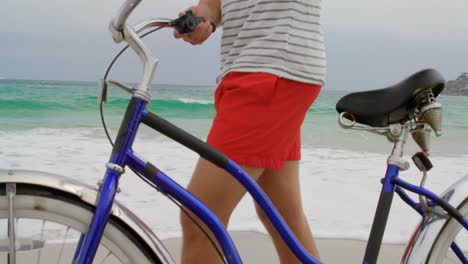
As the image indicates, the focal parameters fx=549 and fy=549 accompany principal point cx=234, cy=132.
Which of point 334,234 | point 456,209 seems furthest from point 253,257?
Answer: point 456,209

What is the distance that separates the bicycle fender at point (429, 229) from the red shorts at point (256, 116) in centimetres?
47

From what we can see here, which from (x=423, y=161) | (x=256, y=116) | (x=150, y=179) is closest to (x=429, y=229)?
(x=423, y=161)

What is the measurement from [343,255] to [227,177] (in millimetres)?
1804

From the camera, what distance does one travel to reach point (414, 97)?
1.33 metres

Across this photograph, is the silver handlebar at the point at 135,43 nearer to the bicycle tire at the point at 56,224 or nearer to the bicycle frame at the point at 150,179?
the bicycle frame at the point at 150,179

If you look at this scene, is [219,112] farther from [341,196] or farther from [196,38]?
[341,196]

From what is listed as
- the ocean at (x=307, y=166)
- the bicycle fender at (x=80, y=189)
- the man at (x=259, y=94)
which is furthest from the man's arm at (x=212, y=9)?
the bicycle fender at (x=80, y=189)

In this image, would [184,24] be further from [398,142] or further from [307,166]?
[307,166]

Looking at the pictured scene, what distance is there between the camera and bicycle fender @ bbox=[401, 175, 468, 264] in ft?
4.66

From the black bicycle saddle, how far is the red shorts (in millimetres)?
128

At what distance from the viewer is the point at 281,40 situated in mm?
1269

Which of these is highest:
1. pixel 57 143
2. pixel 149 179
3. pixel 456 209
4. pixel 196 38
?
pixel 57 143

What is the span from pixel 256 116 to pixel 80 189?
1.50 ft

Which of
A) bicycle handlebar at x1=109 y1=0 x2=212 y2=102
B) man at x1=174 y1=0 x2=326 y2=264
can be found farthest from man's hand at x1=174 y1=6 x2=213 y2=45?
bicycle handlebar at x1=109 y1=0 x2=212 y2=102
